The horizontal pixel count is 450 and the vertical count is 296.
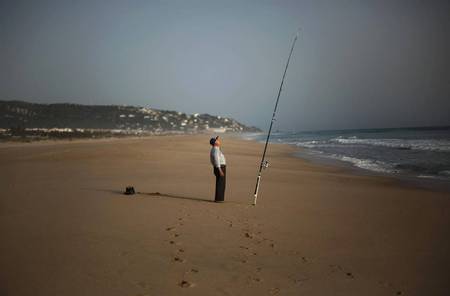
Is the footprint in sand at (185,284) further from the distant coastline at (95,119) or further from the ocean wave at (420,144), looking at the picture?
the distant coastline at (95,119)

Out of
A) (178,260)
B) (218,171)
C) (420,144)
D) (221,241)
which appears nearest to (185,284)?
(178,260)

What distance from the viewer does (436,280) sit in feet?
11.5

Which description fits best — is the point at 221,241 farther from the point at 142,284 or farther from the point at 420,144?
the point at 420,144

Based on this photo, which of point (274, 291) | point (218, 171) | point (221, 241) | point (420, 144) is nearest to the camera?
point (274, 291)

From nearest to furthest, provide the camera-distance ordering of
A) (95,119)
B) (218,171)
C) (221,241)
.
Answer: (221,241) → (218,171) → (95,119)

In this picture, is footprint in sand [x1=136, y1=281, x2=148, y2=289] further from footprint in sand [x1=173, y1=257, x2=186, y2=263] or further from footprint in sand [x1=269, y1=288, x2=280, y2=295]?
footprint in sand [x1=269, y1=288, x2=280, y2=295]

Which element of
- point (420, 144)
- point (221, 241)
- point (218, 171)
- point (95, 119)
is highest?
point (95, 119)

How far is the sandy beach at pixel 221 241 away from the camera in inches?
129

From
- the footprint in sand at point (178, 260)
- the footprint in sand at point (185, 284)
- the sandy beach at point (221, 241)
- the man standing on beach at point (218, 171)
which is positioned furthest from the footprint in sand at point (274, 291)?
the man standing on beach at point (218, 171)

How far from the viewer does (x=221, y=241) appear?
4.57 m

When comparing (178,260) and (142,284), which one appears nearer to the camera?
(142,284)

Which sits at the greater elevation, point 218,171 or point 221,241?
point 218,171

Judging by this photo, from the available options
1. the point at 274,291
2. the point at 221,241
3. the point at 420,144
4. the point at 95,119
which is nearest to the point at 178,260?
the point at 221,241

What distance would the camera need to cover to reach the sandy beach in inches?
129
